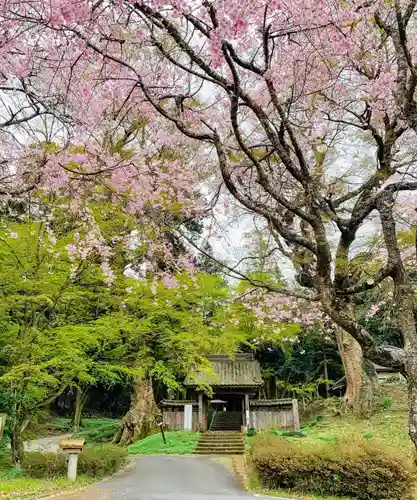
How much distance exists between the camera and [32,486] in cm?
819

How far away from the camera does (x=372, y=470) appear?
7.96m

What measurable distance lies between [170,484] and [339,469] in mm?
3692

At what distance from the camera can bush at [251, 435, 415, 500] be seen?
7.83 m

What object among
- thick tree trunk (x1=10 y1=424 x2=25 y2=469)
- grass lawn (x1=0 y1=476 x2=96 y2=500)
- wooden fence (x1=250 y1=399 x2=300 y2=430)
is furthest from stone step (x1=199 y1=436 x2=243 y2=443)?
thick tree trunk (x1=10 y1=424 x2=25 y2=469)

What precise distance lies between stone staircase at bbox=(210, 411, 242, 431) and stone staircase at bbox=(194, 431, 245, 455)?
3.52 m

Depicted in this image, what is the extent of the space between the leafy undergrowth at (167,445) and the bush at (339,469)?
277 inches

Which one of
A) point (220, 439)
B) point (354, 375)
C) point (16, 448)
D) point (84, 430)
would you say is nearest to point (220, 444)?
point (220, 439)

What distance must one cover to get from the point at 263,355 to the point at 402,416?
12.9 meters

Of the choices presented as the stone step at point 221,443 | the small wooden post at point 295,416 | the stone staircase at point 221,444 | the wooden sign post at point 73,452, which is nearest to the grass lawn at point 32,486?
the wooden sign post at point 73,452

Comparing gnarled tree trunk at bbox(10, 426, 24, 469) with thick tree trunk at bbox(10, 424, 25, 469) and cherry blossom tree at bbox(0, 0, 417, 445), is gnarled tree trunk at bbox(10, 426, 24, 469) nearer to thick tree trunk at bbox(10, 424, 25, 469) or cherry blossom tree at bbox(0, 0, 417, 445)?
thick tree trunk at bbox(10, 424, 25, 469)

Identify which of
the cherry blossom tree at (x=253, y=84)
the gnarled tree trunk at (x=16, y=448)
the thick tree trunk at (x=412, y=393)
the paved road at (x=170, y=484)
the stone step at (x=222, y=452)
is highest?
the cherry blossom tree at (x=253, y=84)

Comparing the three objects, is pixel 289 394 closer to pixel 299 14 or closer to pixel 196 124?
pixel 196 124

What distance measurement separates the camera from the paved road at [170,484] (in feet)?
26.8

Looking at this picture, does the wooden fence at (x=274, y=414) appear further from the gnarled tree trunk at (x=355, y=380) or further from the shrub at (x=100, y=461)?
the shrub at (x=100, y=461)
